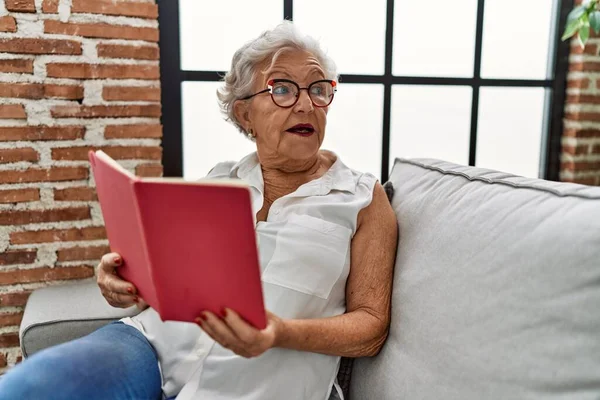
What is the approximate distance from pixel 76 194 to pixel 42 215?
130mm

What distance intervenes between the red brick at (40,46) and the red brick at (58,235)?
60 cm

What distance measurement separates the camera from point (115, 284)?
1098 millimetres

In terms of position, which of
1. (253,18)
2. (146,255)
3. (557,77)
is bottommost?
(146,255)

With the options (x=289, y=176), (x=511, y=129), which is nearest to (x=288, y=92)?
(x=289, y=176)

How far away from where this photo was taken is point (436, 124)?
2.36m

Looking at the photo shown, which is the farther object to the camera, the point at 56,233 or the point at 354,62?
the point at 354,62

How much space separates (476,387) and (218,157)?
1.49 meters

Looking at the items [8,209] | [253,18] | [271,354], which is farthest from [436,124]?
[8,209]

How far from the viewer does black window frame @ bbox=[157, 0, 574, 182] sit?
6.32ft

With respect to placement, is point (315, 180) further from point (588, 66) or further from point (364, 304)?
point (588, 66)

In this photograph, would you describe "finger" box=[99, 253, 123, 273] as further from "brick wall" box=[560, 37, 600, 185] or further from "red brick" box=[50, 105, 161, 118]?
"brick wall" box=[560, 37, 600, 185]

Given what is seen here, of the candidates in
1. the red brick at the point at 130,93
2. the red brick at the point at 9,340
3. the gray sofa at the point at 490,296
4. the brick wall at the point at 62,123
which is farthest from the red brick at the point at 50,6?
the red brick at the point at 9,340

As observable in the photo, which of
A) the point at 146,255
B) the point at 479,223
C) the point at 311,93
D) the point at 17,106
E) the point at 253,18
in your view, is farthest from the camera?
the point at 253,18

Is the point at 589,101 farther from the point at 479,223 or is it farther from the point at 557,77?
the point at 479,223
